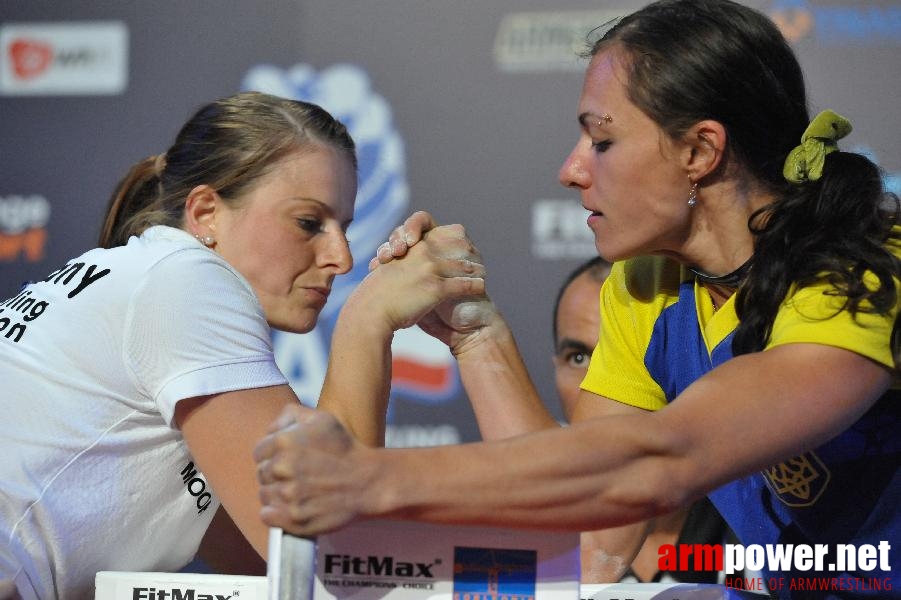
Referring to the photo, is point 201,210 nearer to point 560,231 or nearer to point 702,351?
point 702,351

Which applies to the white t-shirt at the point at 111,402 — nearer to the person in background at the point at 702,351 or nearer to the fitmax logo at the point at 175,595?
the fitmax logo at the point at 175,595

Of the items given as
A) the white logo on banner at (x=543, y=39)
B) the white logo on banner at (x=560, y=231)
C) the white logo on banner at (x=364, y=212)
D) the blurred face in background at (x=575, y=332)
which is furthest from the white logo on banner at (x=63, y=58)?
the blurred face in background at (x=575, y=332)

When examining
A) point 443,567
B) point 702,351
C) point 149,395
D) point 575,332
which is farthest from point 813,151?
point 575,332

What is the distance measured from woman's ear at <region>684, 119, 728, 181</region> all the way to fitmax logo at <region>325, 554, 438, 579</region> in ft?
2.34

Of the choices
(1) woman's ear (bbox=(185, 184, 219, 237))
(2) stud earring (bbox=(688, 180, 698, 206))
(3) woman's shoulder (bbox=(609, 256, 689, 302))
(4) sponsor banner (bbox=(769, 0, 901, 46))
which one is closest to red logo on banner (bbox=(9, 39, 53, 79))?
(1) woman's ear (bbox=(185, 184, 219, 237))

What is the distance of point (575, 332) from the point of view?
2.46m

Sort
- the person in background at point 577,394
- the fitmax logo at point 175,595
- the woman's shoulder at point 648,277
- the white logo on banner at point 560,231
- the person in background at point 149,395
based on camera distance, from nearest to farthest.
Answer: the fitmax logo at point 175,595 → the person in background at point 149,395 → the woman's shoulder at point 648,277 → the person in background at point 577,394 → the white logo on banner at point 560,231

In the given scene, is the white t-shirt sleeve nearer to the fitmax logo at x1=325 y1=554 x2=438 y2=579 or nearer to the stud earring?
the fitmax logo at x1=325 y1=554 x2=438 y2=579

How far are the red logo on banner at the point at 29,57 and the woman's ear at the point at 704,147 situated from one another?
225 cm

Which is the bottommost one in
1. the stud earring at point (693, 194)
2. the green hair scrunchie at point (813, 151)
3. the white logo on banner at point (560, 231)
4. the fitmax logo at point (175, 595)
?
the fitmax logo at point (175, 595)

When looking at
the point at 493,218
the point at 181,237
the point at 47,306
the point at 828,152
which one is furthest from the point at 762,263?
the point at 493,218

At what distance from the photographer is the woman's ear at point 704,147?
4.57 feet

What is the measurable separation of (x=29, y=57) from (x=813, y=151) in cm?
244

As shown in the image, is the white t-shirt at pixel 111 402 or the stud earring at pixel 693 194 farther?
the stud earring at pixel 693 194
